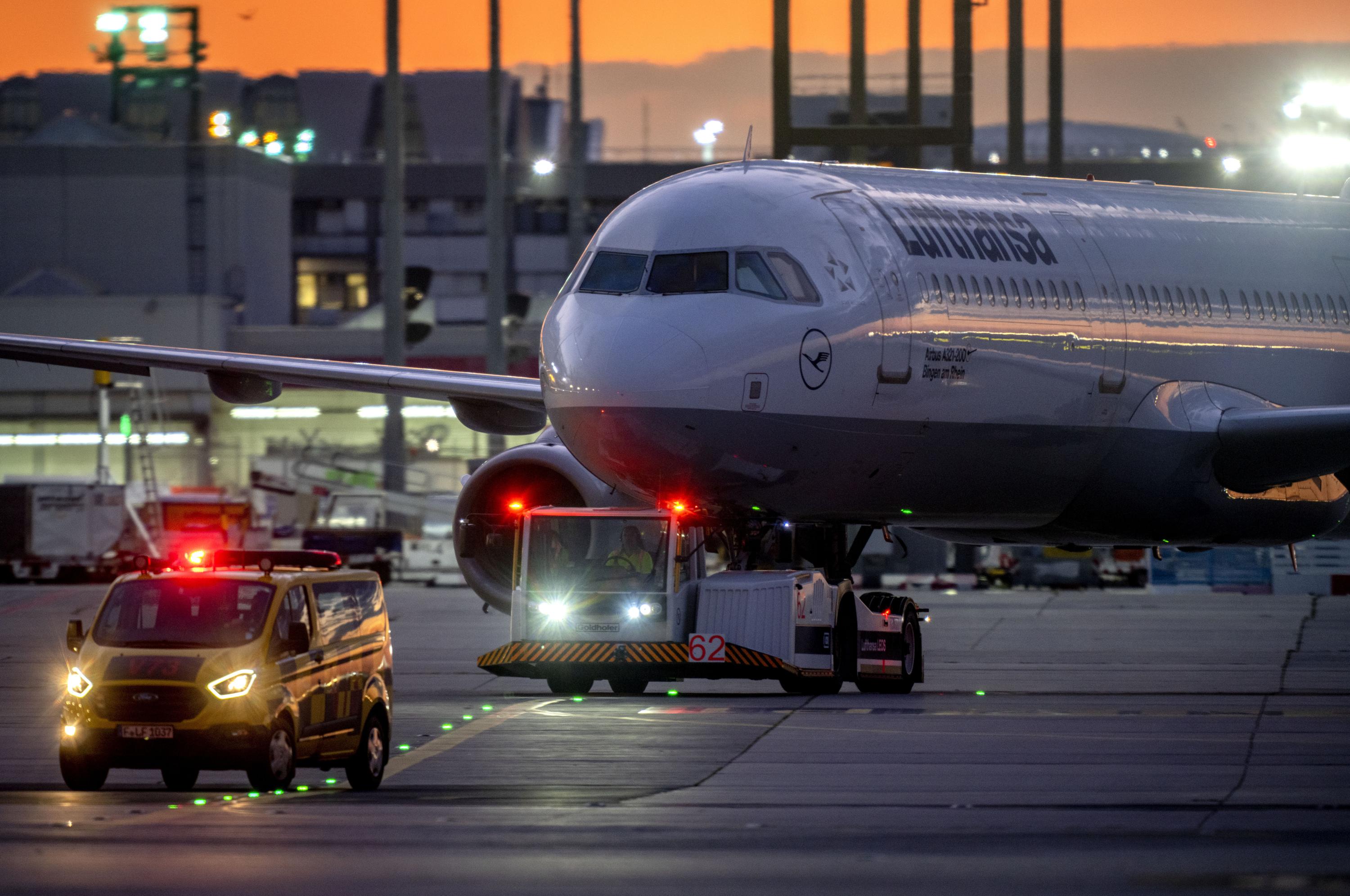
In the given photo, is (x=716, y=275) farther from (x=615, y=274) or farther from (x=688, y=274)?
(x=615, y=274)

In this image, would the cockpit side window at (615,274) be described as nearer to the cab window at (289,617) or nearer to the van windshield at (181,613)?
the cab window at (289,617)

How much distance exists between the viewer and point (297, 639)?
1630cm

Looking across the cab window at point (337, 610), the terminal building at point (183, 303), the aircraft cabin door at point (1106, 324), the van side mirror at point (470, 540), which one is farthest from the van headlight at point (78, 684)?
the terminal building at point (183, 303)

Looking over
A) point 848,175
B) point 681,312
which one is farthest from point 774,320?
point 848,175

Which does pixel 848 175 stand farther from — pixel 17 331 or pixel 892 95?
pixel 892 95

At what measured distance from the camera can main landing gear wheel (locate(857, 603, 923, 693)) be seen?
23.5 m

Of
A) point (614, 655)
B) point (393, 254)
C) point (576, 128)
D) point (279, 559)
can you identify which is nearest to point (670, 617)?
point (614, 655)

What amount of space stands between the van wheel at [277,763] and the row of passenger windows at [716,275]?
711 cm

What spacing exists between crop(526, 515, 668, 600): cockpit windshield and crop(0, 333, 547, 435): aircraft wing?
13.0ft

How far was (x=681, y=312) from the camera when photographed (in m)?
21.1

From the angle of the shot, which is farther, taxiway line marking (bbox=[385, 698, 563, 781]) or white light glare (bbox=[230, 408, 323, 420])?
white light glare (bbox=[230, 408, 323, 420])

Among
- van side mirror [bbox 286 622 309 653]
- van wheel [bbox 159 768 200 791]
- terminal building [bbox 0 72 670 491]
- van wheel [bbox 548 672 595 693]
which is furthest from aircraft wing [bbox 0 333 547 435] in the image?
terminal building [bbox 0 72 670 491]

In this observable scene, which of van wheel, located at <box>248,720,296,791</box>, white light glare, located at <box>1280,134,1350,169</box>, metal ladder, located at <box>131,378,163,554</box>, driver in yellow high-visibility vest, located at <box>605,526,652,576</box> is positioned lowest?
metal ladder, located at <box>131,378,163,554</box>

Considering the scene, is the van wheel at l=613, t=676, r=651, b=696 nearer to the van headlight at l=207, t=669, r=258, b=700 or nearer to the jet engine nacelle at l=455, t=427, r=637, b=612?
the jet engine nacelle at l=455, t=427, r=637, b=612
